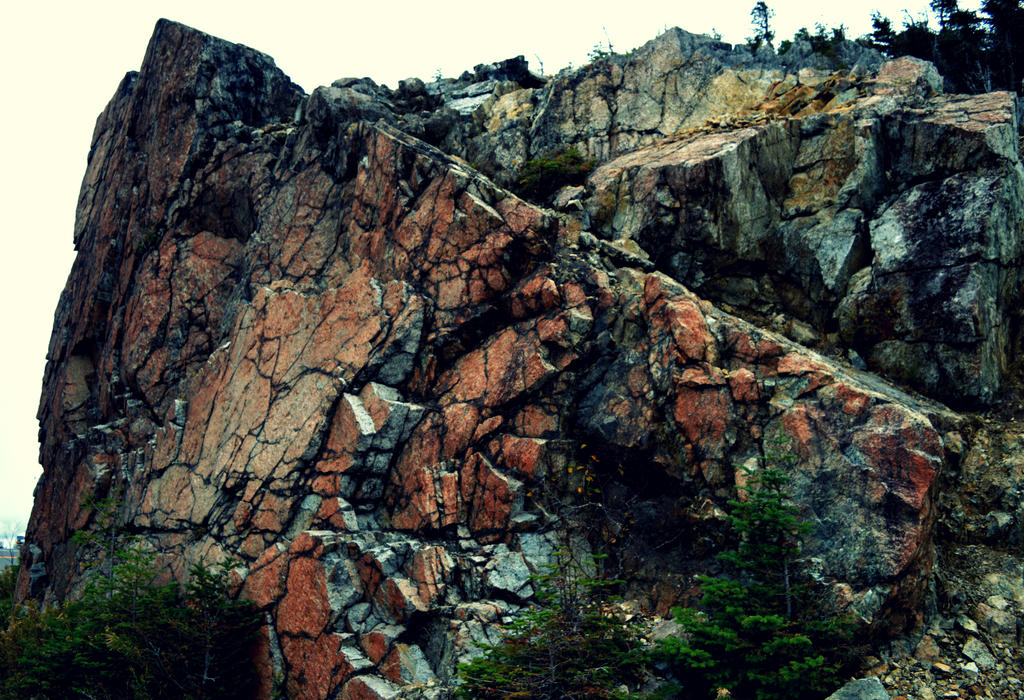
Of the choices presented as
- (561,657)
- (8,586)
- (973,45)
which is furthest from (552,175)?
(8,586)

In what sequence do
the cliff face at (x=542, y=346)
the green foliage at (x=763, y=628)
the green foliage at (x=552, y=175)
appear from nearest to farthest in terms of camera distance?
the green foliage at (x=763, y=628) < the cliff face at (x=542, y=346) < the green foliage at (x=552, y=175)

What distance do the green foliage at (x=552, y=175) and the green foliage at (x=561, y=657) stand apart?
1022 cm

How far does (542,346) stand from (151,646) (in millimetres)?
8695

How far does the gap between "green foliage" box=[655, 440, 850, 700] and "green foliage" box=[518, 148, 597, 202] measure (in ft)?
31.5

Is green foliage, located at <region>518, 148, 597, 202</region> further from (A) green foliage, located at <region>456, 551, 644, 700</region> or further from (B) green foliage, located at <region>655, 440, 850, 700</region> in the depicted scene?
(A) green foliage, located at <region>456, 551, 644, 700</region>

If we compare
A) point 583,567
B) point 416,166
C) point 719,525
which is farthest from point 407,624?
point 416,166

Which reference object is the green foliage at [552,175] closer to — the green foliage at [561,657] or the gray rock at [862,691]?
the green foliage at [561,657]

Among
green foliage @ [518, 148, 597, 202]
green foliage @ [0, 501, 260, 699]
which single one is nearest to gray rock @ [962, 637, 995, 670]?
green foliage @ [0, 501, 260, 699]

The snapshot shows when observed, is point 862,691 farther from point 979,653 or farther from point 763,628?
point 979,653

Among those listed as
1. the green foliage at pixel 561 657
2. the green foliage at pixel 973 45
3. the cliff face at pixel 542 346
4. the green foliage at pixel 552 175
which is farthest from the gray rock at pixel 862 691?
the green foliage at pixel 973 45

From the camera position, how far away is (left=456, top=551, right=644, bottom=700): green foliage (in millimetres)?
9383

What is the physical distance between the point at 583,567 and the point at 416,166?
952cm

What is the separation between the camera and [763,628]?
9.02 metres

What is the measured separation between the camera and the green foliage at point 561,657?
938cm
